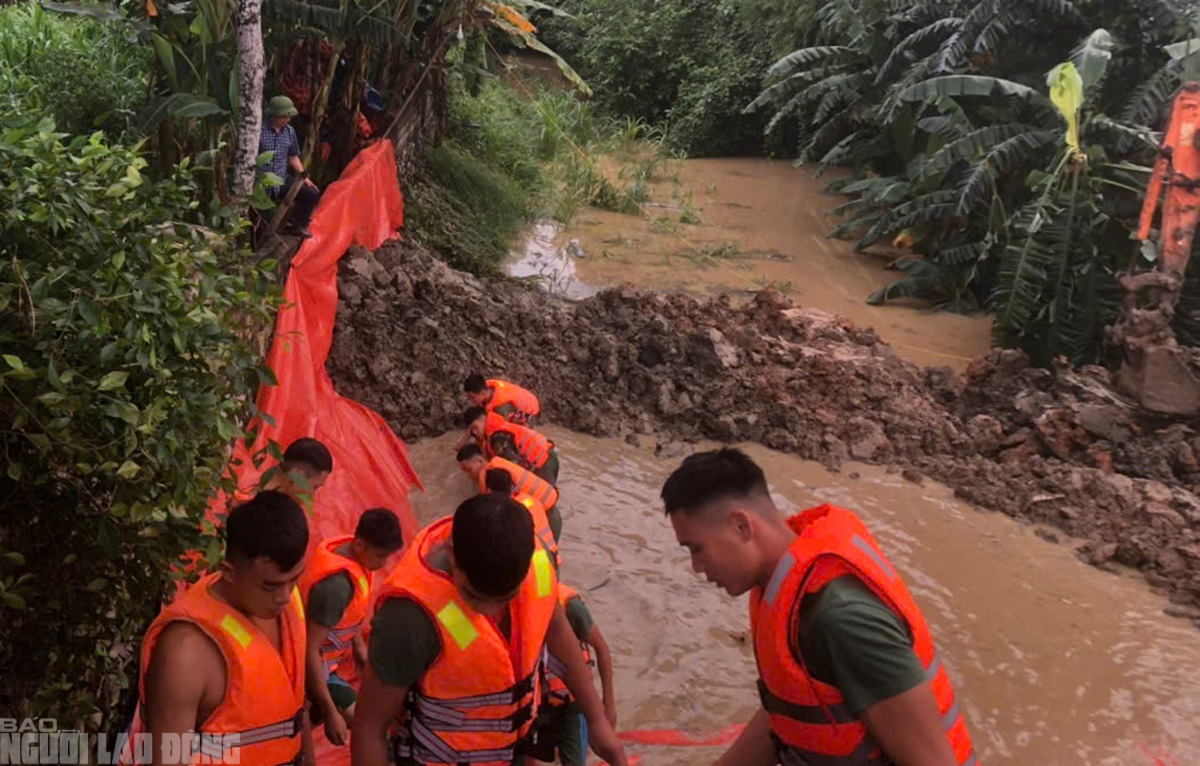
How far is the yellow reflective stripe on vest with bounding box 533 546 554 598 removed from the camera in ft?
9.34

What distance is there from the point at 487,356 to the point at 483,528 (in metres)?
5.48

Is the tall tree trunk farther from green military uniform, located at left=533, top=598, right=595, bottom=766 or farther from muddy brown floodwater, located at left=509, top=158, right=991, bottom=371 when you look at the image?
muddy brown floodwater, located at left=509, top=158, right=991, bottom=371

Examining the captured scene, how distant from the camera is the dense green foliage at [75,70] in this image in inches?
286

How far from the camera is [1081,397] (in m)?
8.28

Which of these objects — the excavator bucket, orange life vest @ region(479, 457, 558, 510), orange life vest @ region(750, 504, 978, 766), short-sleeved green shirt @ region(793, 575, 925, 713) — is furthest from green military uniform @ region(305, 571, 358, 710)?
the excavator bucket

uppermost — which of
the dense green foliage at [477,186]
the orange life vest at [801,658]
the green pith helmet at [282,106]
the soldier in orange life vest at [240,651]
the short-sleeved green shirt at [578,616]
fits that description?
the orange life vest at [801,658]

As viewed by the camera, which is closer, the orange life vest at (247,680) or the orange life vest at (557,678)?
the orange life vest at (247,680)

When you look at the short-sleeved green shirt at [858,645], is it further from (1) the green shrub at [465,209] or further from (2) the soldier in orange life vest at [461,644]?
(1) the green shrub at [465,209]

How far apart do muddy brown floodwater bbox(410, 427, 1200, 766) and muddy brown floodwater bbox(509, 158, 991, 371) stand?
3.78 meters

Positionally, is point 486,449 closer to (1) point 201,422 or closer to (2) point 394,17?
(1) point 201,422

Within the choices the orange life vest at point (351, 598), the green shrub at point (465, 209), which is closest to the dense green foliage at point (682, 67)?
the green shrub at point (465, 209)

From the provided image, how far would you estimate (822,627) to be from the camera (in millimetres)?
2139

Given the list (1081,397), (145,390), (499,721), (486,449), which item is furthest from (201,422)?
(1081,397)

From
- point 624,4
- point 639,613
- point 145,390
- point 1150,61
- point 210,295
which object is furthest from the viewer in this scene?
point 624,4
